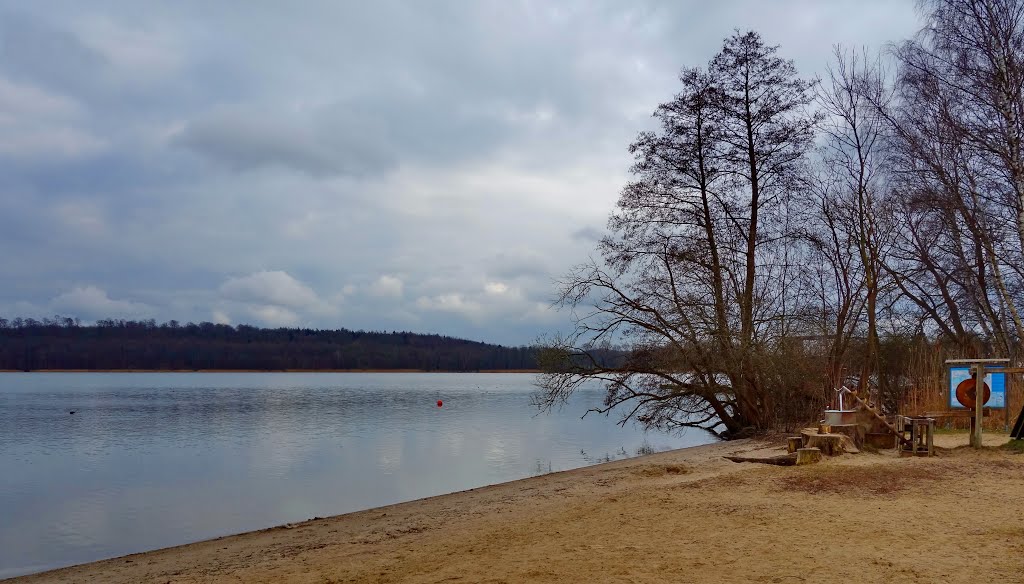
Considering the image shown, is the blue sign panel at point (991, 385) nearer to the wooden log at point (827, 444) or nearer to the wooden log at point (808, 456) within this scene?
the wooden log at point (827, 444)

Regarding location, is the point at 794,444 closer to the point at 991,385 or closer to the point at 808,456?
the point at 808,456

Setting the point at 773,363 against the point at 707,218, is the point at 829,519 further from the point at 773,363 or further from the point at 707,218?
the point at 707,218

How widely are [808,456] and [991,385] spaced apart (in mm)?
6197

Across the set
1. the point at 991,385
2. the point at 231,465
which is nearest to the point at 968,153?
the point at 991,385

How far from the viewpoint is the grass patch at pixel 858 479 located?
356 inches

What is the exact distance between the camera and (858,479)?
9.72 m

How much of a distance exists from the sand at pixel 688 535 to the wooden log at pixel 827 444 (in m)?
0.51

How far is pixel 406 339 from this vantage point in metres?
151

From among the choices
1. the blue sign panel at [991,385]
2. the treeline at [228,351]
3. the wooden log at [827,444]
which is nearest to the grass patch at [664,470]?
the wooden log at [827,444]

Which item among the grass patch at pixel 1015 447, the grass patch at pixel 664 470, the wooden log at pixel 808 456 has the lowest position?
the grass patch at pixel 664 470

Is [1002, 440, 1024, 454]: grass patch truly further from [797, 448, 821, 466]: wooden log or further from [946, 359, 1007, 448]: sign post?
[797, 448, 821, 466]: wooden log

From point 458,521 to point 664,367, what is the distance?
432 inches

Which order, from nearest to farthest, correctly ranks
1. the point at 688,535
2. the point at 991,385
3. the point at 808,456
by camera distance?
the point at 688,535, the point at 808,456, the point at 991,385

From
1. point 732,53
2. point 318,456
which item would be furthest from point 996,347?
point 318,456
